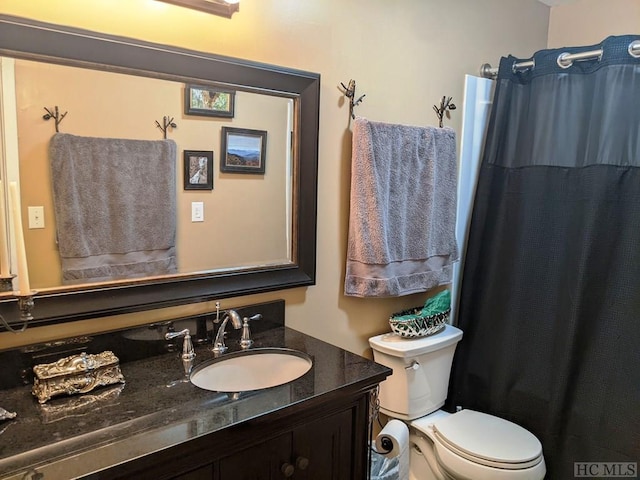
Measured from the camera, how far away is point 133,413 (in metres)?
1.11

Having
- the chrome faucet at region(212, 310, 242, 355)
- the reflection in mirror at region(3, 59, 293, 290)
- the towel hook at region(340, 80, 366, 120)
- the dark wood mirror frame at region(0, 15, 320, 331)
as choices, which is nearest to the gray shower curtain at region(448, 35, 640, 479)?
the towel hook at region(340, 80, 366, 120)

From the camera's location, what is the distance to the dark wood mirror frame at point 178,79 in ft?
4.08

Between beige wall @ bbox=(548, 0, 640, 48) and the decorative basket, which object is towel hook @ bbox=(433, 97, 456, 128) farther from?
beige wall @ bbox=(548, 0, 640, 48)

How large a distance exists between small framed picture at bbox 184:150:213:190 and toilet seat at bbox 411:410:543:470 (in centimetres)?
134

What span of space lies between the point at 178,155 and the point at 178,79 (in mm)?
230

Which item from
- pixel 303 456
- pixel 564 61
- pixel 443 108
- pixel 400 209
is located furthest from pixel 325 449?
pixel 564 61

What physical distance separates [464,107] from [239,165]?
4.09 ft

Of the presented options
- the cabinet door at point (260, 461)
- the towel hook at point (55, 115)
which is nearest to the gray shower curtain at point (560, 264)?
the cabinet door at point (260, 461)

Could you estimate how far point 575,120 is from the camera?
2.12m

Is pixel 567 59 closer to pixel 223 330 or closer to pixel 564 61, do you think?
pixel 564 61

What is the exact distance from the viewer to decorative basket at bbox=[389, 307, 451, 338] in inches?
79.5

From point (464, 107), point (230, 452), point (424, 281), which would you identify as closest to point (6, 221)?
point (230, 452)

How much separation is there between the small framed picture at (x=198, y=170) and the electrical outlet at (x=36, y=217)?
419 mm

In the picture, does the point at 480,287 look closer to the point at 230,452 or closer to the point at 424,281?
the point at 424,281
